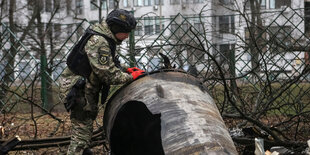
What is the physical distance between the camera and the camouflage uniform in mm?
4074

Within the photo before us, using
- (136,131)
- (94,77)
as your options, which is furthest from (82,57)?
(136,131)

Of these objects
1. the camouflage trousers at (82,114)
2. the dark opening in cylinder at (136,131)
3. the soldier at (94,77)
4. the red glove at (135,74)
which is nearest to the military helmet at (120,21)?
the soldier at (94,77)

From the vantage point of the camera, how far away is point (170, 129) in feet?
10.8

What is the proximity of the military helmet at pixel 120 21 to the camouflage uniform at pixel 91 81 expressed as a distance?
0.20ft

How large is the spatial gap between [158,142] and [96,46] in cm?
125

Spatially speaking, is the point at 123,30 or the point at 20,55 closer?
the point at 123,30

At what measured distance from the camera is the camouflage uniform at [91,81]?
4.07 meters

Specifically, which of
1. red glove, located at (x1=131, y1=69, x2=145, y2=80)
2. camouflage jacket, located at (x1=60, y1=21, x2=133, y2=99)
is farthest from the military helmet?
red glove, located at (x1=131, y1=69, x2=145, y2=80)

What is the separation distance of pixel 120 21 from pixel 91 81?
0.65 metres

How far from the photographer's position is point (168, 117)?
11.1ft

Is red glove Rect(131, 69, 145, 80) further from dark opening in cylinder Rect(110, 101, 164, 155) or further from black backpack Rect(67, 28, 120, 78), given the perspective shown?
black backpack Rect(67, 28, 120, 78)

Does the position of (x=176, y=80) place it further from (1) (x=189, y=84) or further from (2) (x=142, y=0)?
(2) (x=142, y=0)

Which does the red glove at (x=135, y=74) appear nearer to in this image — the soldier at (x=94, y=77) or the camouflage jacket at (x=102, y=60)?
the soldier at (x=94, y=77)

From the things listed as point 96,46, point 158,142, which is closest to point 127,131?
point 158,142
